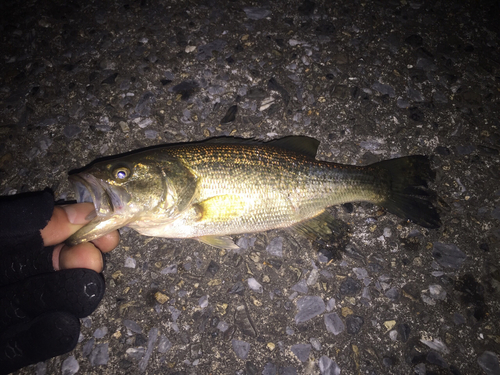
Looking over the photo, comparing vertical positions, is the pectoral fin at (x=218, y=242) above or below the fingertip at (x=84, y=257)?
above

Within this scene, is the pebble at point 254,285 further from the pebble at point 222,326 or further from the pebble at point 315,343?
the pebble at point 315,343

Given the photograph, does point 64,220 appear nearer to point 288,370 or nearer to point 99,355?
point 99,355

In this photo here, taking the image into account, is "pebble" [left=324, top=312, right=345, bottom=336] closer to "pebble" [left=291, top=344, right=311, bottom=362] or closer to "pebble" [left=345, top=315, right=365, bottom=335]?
"pebble" [left=345, top=315, right=365, bottom=335]

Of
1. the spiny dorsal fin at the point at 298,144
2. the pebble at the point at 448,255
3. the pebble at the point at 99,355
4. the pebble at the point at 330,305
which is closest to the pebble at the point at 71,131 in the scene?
the spiny dorsal fin at the point at 298,144

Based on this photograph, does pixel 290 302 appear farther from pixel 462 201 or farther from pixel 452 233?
pixel 462 201

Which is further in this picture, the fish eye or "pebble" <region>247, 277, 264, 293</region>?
"pebble" <region>247, 277, 264, 293</region>

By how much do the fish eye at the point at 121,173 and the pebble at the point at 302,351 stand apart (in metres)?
2.09

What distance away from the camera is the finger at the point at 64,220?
2.81m

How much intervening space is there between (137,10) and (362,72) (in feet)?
9.67

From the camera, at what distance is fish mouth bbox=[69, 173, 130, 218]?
2352 mm

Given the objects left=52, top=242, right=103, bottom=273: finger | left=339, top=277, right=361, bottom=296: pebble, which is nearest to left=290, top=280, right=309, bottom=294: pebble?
left=339, top=277, right=361, bottom=296: pebble

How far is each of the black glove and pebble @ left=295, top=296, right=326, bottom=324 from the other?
1812mm

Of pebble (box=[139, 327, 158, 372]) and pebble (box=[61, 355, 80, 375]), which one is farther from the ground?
pebble (box=[139, 327, 158, 372])

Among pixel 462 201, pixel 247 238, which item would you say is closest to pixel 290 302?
pixel 247 238
